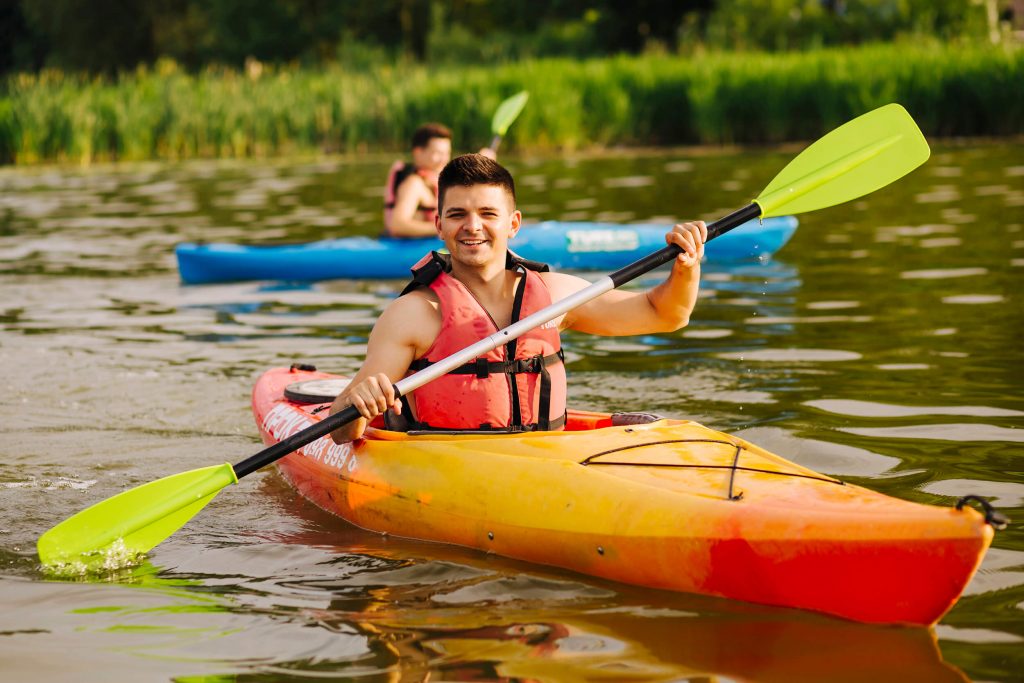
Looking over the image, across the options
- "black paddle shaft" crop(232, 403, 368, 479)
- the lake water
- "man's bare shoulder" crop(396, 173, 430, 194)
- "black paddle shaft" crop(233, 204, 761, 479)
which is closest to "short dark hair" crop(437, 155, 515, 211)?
"black paddle shaft" crop(233, 204, 761, 479)

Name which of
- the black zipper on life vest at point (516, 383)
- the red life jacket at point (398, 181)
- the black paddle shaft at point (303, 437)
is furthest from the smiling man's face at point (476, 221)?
the red life jacket at point (398, 181)

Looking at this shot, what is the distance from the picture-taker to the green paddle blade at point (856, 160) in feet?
Answer: 14.8

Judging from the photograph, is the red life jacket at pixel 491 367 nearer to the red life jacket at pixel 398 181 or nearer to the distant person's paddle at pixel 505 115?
the red life jacket at pixel 398 181

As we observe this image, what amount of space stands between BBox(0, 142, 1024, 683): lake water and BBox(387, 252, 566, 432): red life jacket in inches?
16.2

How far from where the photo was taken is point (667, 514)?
11.2ft

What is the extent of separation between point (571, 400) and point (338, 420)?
1910 mm

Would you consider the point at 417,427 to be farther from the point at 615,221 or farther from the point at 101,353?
the point at 615,221

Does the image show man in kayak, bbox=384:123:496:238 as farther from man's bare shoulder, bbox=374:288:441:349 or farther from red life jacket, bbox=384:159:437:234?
man's bare shoulder, bbox=374:288:441:349

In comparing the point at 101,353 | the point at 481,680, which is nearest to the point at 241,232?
the point at 101,353

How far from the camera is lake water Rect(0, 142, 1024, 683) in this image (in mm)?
3104

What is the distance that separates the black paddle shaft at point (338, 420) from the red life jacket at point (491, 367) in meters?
0.21

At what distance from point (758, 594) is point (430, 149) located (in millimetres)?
5390

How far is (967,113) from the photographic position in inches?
614

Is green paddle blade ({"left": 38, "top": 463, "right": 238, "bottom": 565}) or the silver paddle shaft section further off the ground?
the silver paddle shaft section
